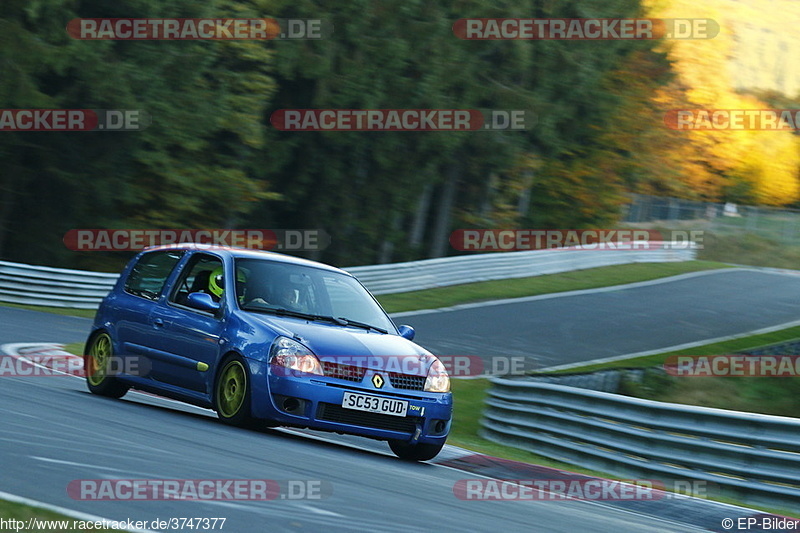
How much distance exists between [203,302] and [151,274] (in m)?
1.44

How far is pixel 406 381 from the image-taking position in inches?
388

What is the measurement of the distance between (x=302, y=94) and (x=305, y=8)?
3.00 metres

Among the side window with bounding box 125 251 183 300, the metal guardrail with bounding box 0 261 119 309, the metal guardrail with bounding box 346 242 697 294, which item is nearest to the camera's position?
the side window with bounding box 125 251 183 300

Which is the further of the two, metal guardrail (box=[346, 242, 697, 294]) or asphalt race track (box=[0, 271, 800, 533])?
metal guardrail (box=[346, 242, 697, 294])

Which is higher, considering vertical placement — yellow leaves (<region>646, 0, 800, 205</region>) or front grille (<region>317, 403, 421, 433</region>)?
yellow leaves (<region>646, 0, 800, 205</region>)

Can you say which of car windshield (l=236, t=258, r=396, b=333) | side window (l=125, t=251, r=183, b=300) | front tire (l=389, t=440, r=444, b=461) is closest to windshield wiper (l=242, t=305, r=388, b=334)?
car windshield (l=236, t=258, r=396, b=333)

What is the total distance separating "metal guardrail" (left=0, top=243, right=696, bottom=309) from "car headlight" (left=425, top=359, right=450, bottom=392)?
54.5ft

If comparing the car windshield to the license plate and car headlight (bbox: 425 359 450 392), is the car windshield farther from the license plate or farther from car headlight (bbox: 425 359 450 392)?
the license plate

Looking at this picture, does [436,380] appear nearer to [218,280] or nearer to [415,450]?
[415,450]

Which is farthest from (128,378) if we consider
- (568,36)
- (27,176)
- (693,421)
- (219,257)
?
(568,36)

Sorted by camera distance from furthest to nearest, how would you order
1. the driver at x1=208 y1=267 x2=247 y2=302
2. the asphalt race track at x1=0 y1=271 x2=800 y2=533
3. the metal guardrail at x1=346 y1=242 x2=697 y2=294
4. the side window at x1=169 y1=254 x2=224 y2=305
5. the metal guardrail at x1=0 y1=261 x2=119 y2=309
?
the metal guardrail at x1=346 y1=242 x2=697 y2=294 → the metal guardrail at x1=0 y1=261 x2=119 y2=309 → the side window at x1=169 y1=254 x2=224 y2=305 → the driver at x1=208 y1=267 x2=247 y2=302 → the asphalt race track at x1=0 y1=271 x2=800 y2=533

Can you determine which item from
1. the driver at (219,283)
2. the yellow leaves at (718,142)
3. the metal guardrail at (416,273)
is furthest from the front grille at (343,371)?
the yellow leaves at (718,142)

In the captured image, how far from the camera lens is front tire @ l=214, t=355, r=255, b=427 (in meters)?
9.70

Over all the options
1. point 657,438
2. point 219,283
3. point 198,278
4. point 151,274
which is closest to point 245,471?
point 219,283
